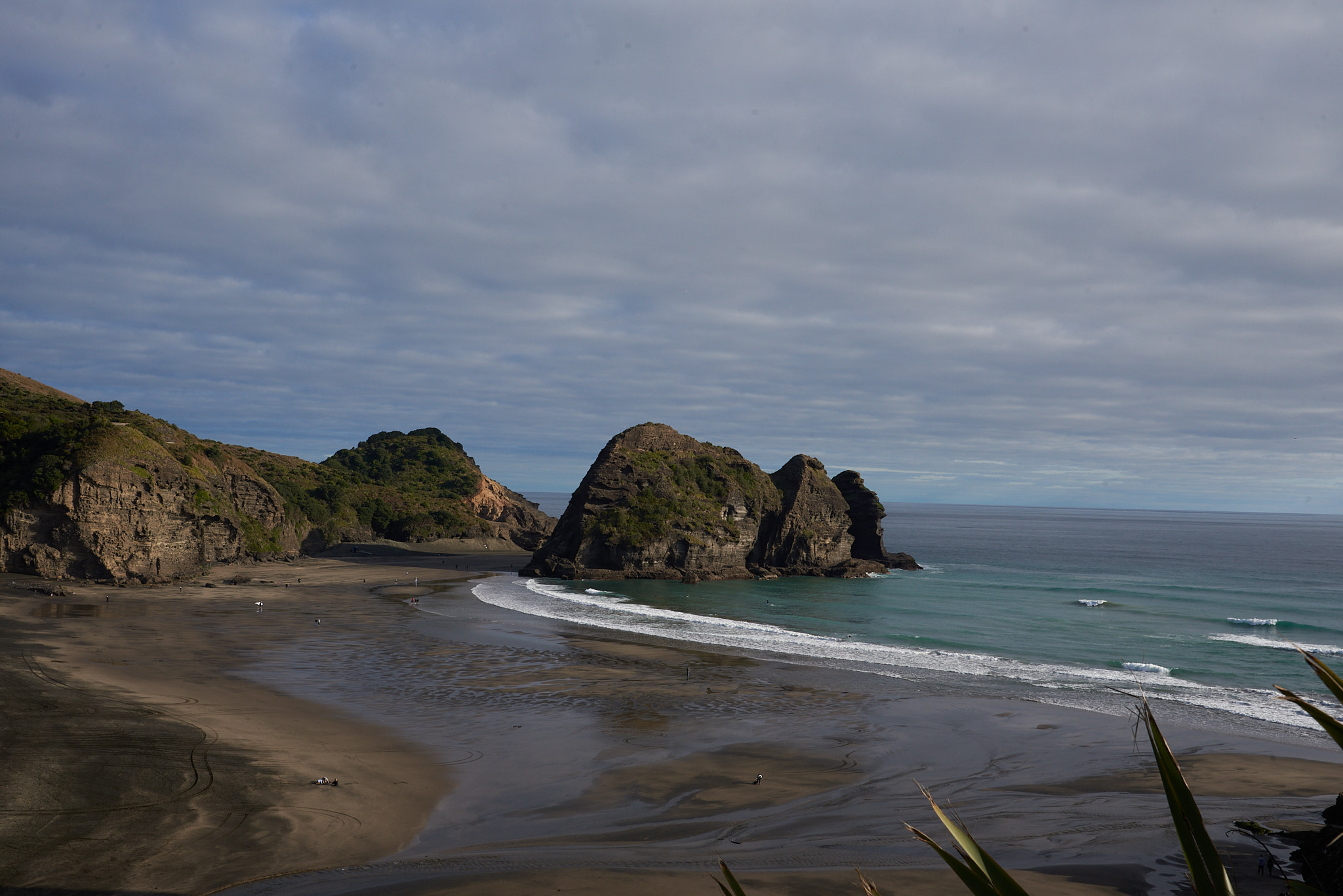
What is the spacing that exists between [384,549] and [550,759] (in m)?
77.2

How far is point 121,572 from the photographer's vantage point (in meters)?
47.5

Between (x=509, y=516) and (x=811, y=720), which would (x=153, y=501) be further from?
(x=509, y=516)

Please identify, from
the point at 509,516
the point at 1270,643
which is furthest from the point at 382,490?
the point at 1270,643

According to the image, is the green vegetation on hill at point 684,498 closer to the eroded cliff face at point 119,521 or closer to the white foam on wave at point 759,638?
the white foam on wave at point 759,638

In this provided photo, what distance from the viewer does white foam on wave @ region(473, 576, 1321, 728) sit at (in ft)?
87.0

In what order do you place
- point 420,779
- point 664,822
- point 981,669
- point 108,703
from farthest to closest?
point 981,669 → point 108,703 → point 420,779 → point 664,822

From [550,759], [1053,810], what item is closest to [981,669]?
A: [1053,810]

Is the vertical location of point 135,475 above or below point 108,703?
above

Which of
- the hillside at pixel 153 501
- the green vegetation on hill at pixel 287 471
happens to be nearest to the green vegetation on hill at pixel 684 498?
the hillside at pixel 153 501

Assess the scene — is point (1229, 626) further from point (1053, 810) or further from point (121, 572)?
point (121, 572)

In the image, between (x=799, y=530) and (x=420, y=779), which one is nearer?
(x=420, y=779)

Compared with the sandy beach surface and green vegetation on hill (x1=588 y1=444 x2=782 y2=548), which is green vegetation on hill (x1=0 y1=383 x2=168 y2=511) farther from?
green vegetation on hill (x1=588 y1=444 x2=782 y2=548)

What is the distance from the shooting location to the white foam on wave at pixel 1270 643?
36034 millimetres

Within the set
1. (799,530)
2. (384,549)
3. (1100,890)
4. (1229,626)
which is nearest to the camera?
(1100,890)
